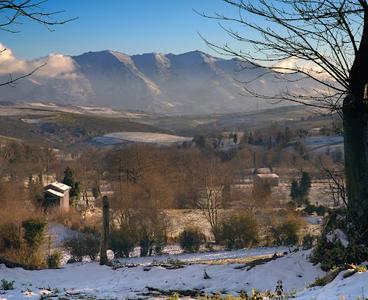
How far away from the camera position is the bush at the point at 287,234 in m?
30.2

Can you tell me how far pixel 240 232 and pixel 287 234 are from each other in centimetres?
284

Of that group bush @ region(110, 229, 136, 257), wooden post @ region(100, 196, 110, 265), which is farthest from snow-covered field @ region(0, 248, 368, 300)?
bush @ region(110, 229, 136, 257)

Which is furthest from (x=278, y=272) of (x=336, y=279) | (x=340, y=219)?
(x=336, y=279)

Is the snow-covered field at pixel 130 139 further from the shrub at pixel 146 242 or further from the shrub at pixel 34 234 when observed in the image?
the shrub at pixel 34 234

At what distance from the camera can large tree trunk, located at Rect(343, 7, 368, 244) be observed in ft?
29.7

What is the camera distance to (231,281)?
33.9 feet

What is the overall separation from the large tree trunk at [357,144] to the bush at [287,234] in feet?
68.1

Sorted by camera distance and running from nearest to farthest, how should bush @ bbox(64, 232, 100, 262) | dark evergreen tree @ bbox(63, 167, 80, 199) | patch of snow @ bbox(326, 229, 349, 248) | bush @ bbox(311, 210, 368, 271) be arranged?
1. bush @ bbox(311, 210, 368, 271)
2. patch of snow @ bbox(326, 229, 349, 248)
3. bush @ bbox(64, 232, 100, 262)
4. dark evergreen tree @ bbox(63, 167, 80, 199)

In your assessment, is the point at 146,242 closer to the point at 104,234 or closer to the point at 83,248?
the point at 83,248

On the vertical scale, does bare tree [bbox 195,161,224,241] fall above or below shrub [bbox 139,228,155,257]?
above

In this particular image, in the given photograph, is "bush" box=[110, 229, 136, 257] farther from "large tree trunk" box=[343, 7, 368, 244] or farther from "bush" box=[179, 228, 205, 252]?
"large tree trunk" box=[343, 7, 368, 244]

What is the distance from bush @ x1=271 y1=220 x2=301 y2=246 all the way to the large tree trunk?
2075cm

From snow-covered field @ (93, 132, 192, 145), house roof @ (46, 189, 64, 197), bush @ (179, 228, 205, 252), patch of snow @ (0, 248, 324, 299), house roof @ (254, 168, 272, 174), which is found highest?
snow-covered field @ (93, 132, 192, 145)

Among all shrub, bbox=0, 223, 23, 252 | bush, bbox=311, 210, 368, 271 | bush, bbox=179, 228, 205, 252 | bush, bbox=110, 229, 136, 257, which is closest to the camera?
bush, bbox=311, 210, 368, 271
